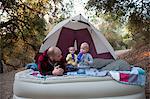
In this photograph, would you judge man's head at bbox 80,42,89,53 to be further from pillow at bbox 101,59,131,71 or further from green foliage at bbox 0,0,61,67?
green foliage at bbox 0,0,61,67

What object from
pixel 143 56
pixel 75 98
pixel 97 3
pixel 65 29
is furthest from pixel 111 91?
pixel 97 3

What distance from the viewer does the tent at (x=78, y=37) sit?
13.3 feet

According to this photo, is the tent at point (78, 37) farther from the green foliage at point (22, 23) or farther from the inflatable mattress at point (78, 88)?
the green foliage at point (22, 23)

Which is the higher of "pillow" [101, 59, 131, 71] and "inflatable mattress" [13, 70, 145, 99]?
"pillow" [101, 59, 131, 71]

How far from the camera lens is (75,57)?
11.3 ft

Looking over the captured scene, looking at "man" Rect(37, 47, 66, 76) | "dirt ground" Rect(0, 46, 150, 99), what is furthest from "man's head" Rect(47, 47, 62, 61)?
"dirt ground" Rect(0, 46, 150, 99)

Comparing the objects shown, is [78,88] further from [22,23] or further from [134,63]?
[22,23]

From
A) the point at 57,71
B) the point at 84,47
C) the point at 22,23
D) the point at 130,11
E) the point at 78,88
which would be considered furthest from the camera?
the point at 22,23

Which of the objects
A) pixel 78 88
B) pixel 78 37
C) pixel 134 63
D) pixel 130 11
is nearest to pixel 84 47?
pixel 78 88

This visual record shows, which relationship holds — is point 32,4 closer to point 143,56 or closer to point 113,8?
point 113,8

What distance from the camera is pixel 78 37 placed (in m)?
Answer: 4.42

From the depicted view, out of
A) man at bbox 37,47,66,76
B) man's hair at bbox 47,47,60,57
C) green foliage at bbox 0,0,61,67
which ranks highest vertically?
green foliage at bbox 0,0,61,67

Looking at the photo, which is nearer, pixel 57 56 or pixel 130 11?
pixel 57 56

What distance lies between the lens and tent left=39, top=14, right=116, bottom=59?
404cm
